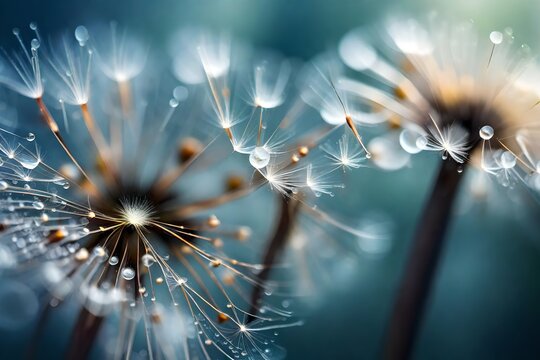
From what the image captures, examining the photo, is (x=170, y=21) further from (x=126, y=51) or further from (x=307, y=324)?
(x=307, y=324)

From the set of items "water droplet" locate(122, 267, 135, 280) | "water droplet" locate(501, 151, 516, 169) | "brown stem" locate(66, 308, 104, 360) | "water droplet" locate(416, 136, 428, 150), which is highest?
"water droplet" locate(501, 151, 516, 169)

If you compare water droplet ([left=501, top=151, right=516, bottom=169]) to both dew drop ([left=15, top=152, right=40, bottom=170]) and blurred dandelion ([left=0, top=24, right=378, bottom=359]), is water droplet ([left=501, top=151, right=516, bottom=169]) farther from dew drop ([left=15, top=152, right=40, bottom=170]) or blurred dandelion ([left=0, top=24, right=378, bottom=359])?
dew drop ([left=15, top=152, right=40, bottom=170])

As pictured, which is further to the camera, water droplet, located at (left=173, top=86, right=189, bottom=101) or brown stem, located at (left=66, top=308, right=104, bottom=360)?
water droplet, located at (left=173, top=86, right=189, bottom=101)

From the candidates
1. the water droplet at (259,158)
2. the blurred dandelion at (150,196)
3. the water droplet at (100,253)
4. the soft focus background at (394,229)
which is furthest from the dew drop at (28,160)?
the soft focus background at (394,229)

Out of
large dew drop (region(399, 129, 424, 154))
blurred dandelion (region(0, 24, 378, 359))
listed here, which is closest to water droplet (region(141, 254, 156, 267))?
blurred dandelion (region(0, 24, 378, 359))

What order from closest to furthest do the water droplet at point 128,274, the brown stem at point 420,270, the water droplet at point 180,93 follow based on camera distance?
the water droplet at point 128,274 < the brown stem at point 420,270 < the water droplet at point 180,93

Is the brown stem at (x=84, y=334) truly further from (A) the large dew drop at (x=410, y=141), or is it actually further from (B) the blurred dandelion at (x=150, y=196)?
(A) the large dew drop at (x=410, y=141)

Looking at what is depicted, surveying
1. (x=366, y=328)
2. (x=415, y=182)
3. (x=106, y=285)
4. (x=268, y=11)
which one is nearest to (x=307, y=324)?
(x=366, y=328)
